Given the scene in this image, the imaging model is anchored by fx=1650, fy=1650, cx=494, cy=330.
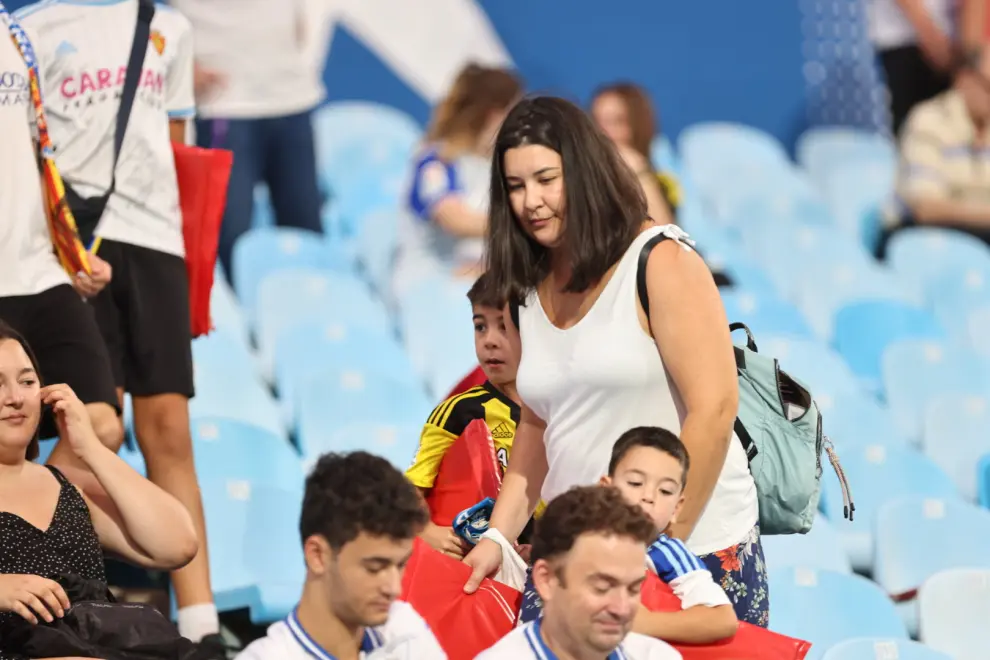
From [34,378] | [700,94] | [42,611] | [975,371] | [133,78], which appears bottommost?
[42,611]

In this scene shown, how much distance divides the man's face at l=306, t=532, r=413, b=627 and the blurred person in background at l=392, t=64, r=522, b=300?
3.38 metres

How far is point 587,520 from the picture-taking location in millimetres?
2420

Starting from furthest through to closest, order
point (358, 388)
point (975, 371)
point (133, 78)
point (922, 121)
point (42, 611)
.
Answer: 1. point (922, 121)
2. point (975, 371)
3. point (358, 388)
4. point (133, 78)
5. point (42, 611)

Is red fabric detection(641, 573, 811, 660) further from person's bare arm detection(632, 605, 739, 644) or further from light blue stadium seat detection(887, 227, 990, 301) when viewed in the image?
light blue stadium seat detection(887, 227, 990, 301)

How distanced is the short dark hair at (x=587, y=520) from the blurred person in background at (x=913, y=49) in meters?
5.54

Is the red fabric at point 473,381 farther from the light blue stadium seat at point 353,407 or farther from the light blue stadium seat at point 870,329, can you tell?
the light blue stadium seat at point 870,329

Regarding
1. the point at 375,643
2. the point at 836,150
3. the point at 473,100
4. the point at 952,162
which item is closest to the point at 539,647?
the point at 375,643

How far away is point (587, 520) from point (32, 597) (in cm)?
95

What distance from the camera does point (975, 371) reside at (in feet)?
18.1

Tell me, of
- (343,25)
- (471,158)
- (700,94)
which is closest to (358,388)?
(471,158)

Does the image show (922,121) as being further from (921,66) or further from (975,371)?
(975,371)

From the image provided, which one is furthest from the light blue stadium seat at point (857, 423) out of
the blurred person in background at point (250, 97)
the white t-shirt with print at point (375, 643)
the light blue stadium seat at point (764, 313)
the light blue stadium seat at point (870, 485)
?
the white t-shirt with print at point (375, 643)

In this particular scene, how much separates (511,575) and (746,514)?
44 cm

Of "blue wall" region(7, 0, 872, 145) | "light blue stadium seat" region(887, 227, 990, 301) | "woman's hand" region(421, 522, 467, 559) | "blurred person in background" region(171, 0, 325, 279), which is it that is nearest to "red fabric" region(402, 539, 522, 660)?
"woman's hand" region(421, 522, 467, 559)
